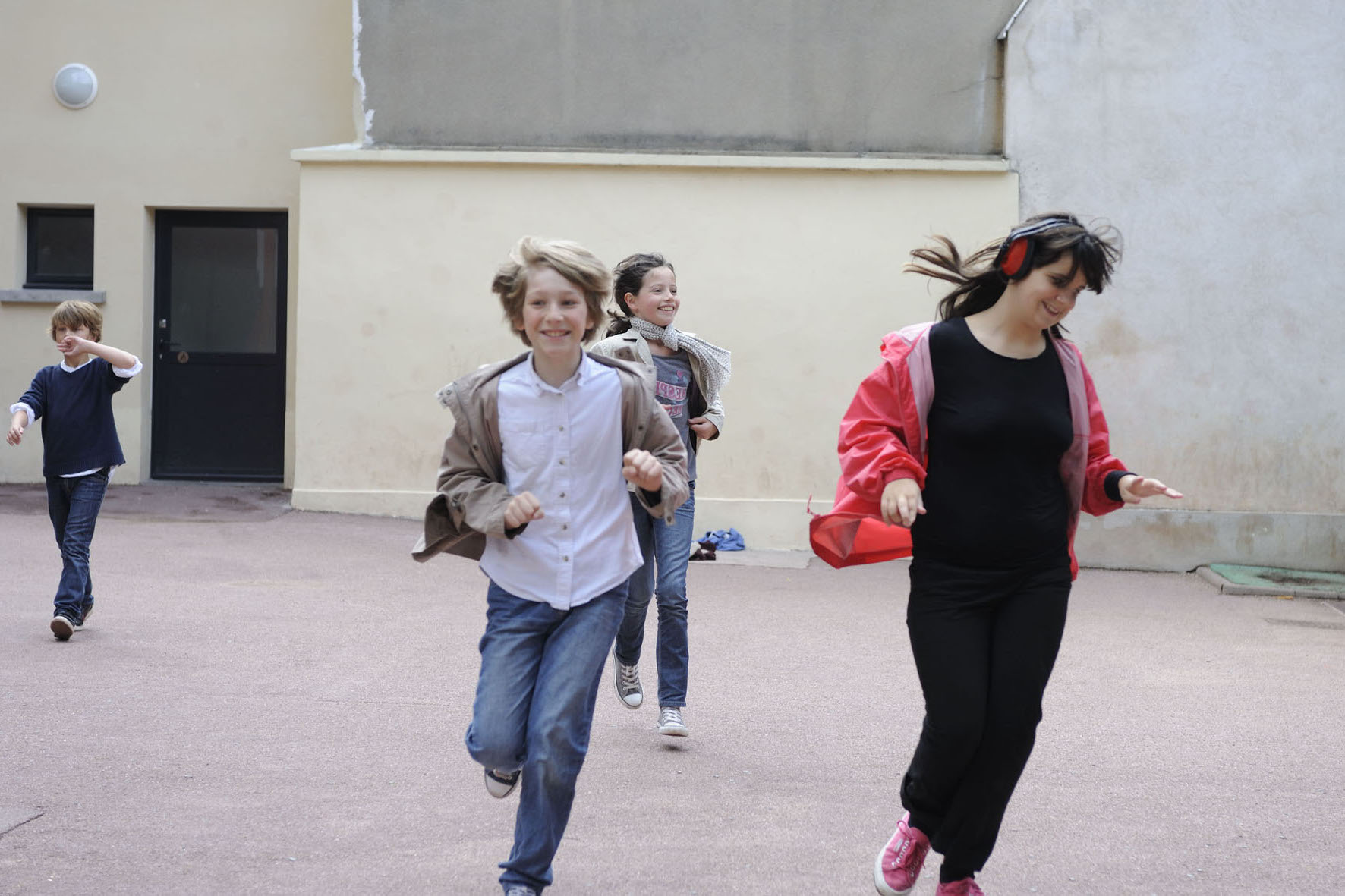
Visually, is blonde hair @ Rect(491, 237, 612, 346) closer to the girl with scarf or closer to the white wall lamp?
the girl with scarf

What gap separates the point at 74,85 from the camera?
1367cm

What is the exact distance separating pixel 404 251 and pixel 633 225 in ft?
6.67

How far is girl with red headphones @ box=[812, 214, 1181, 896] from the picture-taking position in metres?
3.53

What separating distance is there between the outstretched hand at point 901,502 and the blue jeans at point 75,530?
5.14 metres

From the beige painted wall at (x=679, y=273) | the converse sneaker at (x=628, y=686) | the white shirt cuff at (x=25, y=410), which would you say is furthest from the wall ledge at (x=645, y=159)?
the converse sneaker at (x=628, y=686)

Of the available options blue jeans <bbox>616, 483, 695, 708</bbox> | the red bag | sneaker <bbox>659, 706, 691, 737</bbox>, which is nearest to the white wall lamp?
blue jeans <bbox>616, 483, 695, 708</bbox>

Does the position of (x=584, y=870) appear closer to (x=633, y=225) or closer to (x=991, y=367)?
(x=991, y=367)

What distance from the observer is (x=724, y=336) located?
1223 centimetres

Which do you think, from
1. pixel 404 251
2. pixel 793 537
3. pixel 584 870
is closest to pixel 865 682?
pixel 584 870

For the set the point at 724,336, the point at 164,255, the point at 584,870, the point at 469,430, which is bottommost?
the point at 584,870

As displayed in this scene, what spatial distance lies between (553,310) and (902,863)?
1.69 m

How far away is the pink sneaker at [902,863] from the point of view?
3.67 m

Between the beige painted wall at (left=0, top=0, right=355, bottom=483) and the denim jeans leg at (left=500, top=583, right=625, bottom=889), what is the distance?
1113cm

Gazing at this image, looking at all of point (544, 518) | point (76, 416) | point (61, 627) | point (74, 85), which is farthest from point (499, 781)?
point (74, 85)
